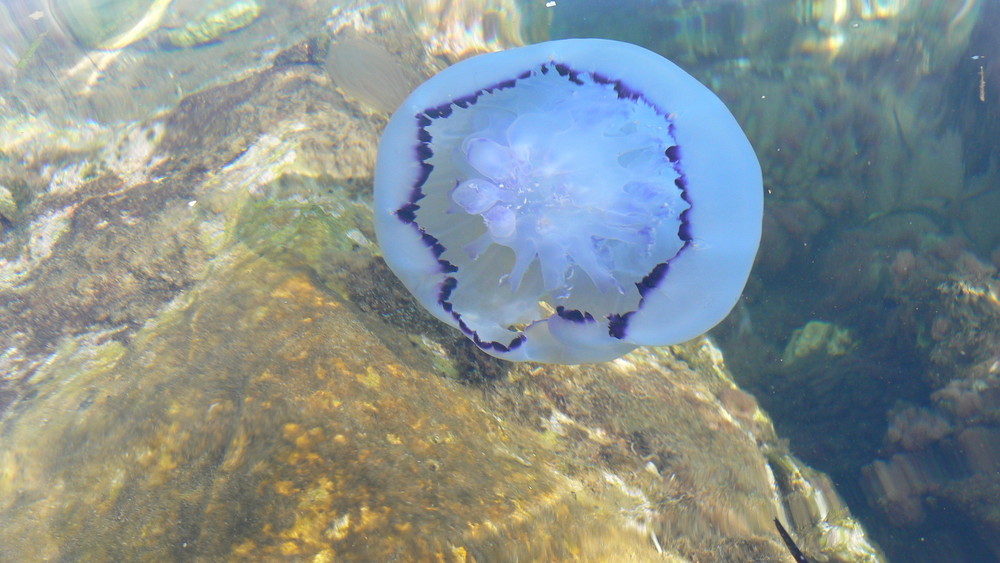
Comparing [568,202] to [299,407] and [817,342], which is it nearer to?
[299,407]

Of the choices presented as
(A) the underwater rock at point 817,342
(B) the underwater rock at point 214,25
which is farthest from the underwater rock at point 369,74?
(A) the underwater rock at point 817,342

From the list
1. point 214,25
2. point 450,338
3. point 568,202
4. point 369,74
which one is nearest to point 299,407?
point 450,338

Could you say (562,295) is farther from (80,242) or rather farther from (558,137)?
(80,242)

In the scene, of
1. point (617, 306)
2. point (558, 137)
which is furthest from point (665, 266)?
point (558, 137)

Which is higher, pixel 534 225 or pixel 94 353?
pixel 534 225

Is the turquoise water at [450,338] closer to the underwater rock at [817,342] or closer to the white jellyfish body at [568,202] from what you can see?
the underwater rock at [817,342]

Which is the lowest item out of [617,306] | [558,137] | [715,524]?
[715,524]
